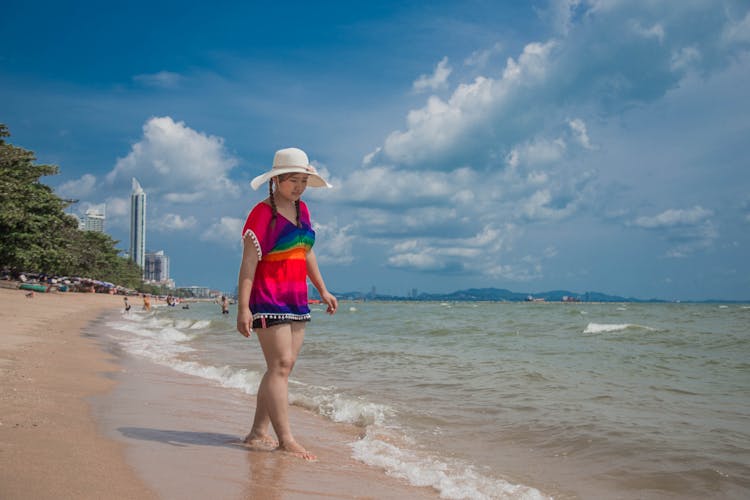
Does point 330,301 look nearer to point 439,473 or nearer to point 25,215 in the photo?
point 439,473

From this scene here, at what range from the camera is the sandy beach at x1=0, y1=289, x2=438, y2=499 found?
8.76 feet

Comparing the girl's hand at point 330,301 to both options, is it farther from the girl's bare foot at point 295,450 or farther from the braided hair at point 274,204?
the girl's bare foot at point 295,450

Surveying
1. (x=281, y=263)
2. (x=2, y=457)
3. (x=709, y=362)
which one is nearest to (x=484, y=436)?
(x=281, y=263)

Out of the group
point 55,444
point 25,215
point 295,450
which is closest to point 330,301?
point 295,450

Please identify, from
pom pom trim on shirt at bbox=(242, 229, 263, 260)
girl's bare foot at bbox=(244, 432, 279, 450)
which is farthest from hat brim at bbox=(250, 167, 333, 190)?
girl's bare foot at bbox=(244, 432, 279, 450)

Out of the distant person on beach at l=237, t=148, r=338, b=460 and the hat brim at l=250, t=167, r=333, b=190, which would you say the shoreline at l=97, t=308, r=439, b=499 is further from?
the hat brim at l=250, t=167, r=333, b=190

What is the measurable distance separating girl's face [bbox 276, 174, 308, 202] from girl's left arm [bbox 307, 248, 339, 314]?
0.43 metres

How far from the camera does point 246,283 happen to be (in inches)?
141

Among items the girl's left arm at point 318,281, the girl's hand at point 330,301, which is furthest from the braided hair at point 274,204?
the girl's hand at point 330,301

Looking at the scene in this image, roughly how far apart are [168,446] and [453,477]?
180 cm

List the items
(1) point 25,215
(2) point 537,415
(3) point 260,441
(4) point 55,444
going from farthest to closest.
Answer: (1) point 25,215 → (2) point 537,415 → (3) point 260,441 → (4) point 55,444

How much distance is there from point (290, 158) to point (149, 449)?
77.5 inches

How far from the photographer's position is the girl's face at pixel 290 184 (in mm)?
3742

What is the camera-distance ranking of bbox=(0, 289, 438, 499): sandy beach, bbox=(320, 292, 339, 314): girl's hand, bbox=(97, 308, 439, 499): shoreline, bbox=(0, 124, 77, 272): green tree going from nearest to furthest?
bbox=(0, 289, 438, 499): sandy beach < bbox=(97, 308, 439, 499): shoreline < bbox=(320, 292, 339, 314): girl's hand < bbox=(0, 124, 77, 272): green tree
